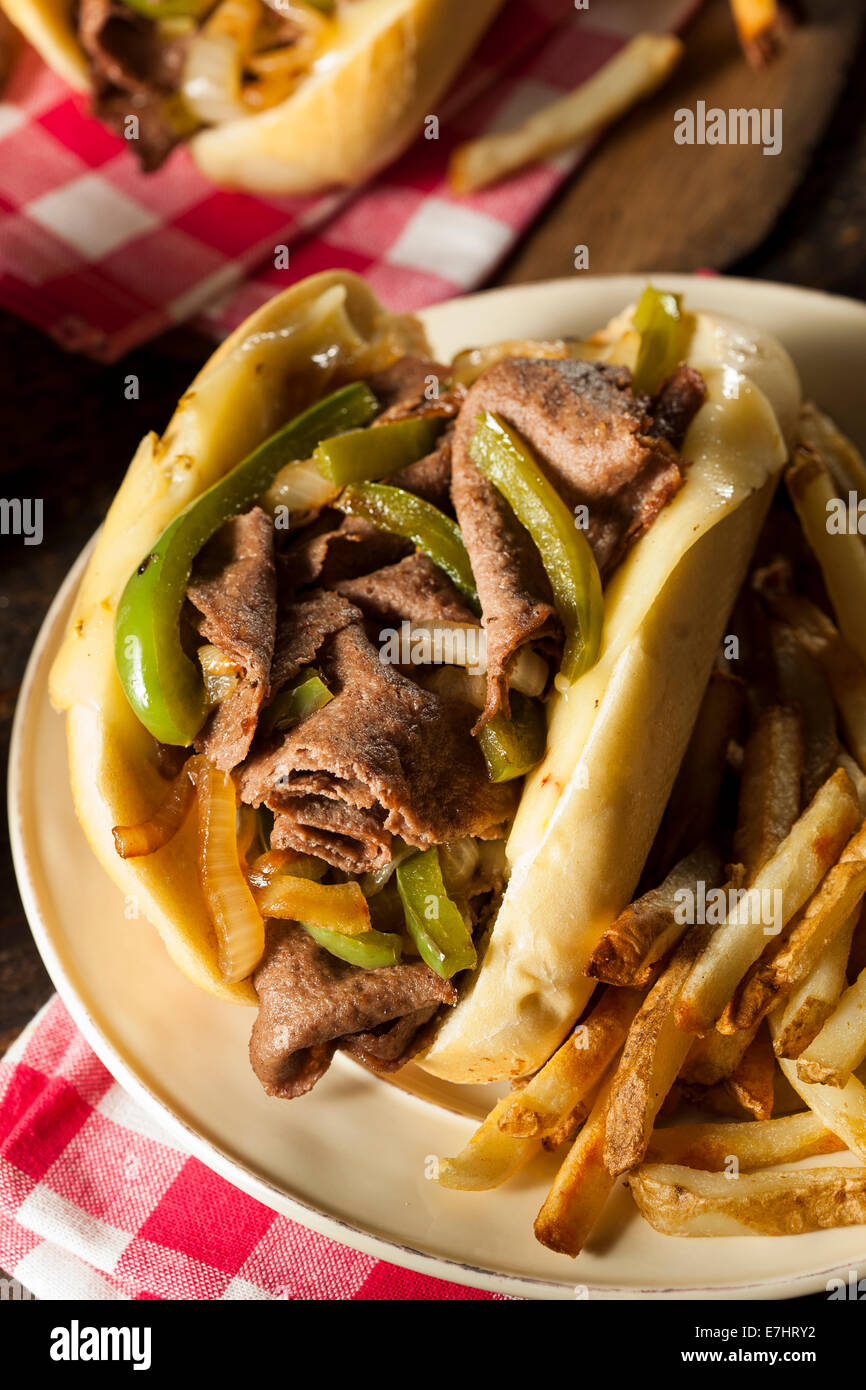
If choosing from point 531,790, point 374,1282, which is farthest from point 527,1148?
point 531,790

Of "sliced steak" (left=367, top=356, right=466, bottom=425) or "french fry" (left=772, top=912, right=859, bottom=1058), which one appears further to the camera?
"sliced steak" (left=367, top=356, right=466, bottom=425)

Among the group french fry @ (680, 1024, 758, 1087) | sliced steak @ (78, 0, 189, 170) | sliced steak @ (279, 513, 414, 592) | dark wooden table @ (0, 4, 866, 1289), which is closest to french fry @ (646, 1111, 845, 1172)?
french fry @ (680, 1024, 758, 1087)

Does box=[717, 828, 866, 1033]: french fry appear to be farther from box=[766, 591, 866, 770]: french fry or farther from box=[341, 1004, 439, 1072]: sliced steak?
box=[341, 1004, 439, 1072]: sliced steak

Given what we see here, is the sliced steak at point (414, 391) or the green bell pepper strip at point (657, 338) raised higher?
the green bell pepper strip at point (657, 338)

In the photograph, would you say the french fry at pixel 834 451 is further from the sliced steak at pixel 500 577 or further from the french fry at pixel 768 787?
the sliced steak at pixel 500 577

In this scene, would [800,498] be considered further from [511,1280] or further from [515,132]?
[515,132]

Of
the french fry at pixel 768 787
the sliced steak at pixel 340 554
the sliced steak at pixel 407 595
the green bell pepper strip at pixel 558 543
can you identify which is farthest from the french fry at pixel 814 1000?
the sliced steak at pixel 340 554
